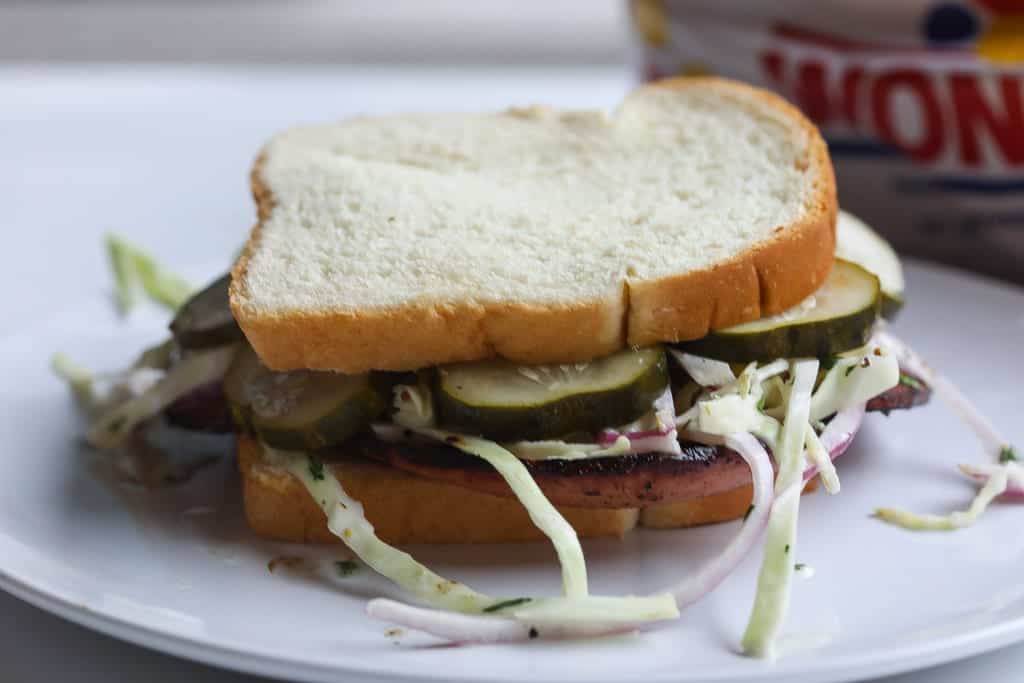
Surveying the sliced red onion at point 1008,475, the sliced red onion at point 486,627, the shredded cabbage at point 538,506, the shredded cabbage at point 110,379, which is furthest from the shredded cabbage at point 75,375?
the sliced red onion at point 1008,475

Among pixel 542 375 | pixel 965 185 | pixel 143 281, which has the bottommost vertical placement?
pixel 965 185

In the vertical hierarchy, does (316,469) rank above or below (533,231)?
below

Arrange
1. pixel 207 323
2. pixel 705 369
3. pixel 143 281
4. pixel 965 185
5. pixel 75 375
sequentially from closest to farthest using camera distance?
pixel 705 369 → pixel 207 323 → pixel 75 375 → pixel 143 281 → pixel 965 185

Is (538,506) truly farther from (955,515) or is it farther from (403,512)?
(955,515)

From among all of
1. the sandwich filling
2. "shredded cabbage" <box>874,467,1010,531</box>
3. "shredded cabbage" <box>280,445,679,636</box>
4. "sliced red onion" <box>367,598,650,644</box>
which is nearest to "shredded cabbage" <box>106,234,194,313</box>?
the sandwich filling

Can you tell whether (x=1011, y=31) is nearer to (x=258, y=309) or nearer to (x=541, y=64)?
(x=258, y=309)

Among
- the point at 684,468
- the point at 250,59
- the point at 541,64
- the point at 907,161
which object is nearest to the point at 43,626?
the point at 684,468

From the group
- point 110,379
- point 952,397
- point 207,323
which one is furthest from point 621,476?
point 110,379

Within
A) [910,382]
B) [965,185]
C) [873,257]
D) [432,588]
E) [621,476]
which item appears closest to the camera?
[432,588]
